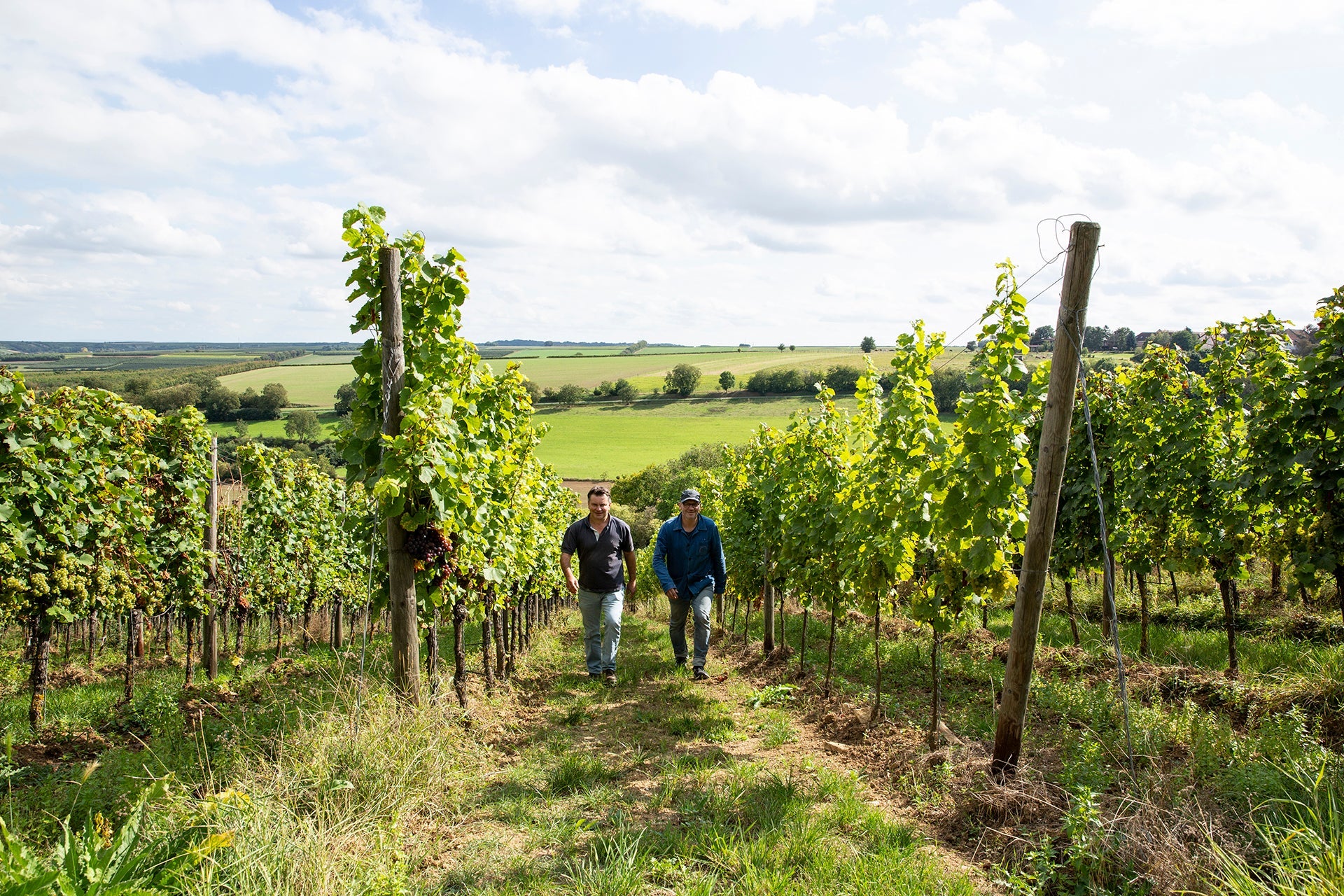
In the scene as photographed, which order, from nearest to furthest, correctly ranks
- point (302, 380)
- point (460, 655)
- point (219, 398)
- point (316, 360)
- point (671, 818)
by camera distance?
point (671, 818) < point (460, 655) < point (219, 398) < point (302, 380) < point (316, 360)

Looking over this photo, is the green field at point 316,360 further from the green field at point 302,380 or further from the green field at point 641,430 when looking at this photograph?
the green field at point 641,430

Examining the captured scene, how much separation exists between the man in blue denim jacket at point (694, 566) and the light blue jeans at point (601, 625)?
58 centimetres

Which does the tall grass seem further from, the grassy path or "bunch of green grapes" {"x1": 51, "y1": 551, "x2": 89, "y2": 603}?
"bunch of green grapes" {"x1": 51, "y1": 551, "x2": 89, "y2": 603}

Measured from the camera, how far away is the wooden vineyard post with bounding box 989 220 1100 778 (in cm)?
398

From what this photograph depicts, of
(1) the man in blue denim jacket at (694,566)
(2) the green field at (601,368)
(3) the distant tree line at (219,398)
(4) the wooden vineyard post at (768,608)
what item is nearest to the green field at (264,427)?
(3) the distant tree line at (219,398)

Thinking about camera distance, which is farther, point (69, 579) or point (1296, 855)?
point (69, 579)

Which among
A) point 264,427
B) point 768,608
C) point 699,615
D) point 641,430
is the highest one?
point 699,615

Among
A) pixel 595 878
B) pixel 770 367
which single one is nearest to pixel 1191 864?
pixel 595 878

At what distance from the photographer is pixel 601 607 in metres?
7.46

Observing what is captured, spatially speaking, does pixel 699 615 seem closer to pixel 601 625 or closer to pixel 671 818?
pixel 601 625

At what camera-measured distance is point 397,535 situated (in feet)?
16.2

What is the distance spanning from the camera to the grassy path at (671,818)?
3229mm

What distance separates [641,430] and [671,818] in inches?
2359

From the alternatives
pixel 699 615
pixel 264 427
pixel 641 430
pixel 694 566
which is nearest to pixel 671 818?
pixel 699 615
